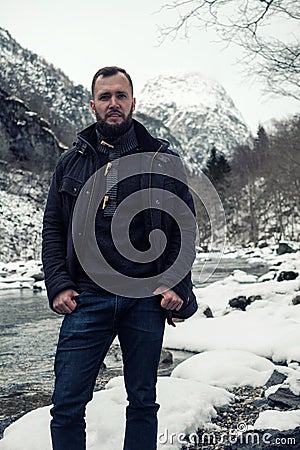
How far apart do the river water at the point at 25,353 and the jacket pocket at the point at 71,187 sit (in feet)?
6.51

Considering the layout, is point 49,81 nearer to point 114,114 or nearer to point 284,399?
point 284,399

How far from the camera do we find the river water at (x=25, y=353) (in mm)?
4441

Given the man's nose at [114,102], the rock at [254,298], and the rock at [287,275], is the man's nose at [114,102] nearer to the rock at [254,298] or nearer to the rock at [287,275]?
the rock at [254,298]

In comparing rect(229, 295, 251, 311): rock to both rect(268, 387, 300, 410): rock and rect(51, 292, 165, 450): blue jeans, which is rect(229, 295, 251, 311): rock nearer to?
rect(268, 387, 300, 410): rock

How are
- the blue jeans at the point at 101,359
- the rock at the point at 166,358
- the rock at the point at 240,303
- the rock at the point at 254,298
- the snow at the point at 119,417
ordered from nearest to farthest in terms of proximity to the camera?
the blue jeans at the point at 101,359, the snow at the point at 119,417, the rock at the point at 166,358, the rock at the point at 240,303, the rock at the point at 254,298

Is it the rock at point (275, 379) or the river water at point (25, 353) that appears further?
the river water at point (25, 353)

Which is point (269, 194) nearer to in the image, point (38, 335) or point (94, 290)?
point (38, 335)

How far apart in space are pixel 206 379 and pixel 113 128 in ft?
8.83

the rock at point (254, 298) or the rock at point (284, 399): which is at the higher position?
the rock at point (254, 298)

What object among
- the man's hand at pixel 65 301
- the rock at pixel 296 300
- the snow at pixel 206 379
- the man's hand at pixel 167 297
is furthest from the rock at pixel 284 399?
the rock at pixel 296 300

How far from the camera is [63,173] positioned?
2.24 m

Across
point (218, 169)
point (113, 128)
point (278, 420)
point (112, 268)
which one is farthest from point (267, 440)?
point (218, 169)

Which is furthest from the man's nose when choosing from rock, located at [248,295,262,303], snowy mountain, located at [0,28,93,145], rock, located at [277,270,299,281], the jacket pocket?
snowy mountain, located at [0,28,93,145]

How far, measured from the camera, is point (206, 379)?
423 centimetres
